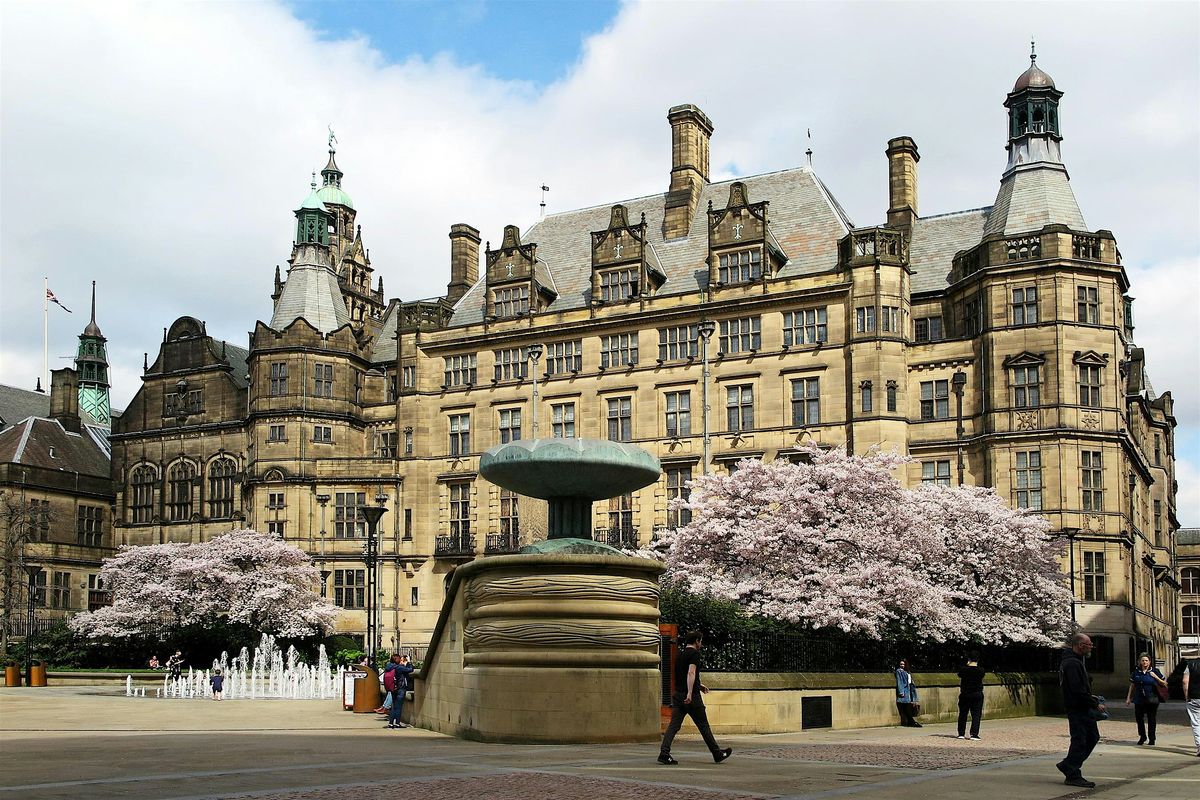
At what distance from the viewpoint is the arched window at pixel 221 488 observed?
74438mm

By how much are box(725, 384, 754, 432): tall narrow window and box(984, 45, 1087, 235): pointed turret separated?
13012 mm

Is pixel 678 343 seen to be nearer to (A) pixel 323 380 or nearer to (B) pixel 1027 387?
(B) pixel 1027 387

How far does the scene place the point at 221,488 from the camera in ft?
245

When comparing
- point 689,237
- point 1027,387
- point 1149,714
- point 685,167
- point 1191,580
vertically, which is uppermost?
point 685,167

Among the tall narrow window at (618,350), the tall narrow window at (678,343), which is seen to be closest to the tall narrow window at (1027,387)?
the tall narrow window at (678,343)

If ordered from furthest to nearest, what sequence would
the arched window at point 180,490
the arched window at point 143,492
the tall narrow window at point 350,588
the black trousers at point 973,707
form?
the arched window at point 143,492, the arched window at point 180,490, the tall narrow window at point 350,588, the black trousers at point 973,707

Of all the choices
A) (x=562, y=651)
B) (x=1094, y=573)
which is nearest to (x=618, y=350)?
(x=1094, y=573)

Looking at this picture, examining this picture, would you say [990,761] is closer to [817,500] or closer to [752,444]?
[817,500]

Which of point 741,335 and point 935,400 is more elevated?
point 741,335

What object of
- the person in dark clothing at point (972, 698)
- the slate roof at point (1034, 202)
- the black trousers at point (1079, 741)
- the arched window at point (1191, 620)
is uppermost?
the slate roof at point (1034, 202)

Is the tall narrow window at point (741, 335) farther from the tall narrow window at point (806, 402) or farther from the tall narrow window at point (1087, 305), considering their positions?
the tall narrow window at point (1087, 305)

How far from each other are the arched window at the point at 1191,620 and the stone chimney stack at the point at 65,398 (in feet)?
293

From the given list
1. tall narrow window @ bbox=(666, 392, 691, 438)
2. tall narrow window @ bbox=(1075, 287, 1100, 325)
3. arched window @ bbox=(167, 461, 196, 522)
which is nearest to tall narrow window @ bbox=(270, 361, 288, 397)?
arched window @ bbox=(167, 461, 196, 522)

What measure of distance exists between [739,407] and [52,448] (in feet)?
151
